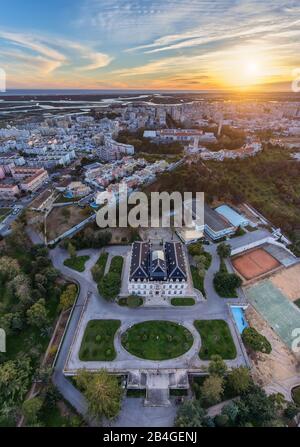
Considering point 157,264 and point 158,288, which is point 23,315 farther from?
point 157,264

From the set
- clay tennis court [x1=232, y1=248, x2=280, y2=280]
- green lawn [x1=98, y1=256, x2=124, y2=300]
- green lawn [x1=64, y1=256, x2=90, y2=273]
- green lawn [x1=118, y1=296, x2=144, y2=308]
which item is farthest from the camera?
clay tennis court [x1=232, y1=248, x2=280, y2=280]

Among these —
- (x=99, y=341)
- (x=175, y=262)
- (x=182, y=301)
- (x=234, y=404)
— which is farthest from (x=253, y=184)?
(x=99, y=341)

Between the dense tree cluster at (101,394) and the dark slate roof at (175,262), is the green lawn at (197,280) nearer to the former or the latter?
the dark slate roof at (175,262)

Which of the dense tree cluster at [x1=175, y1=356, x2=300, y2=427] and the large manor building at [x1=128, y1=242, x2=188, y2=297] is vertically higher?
the large manor building at [x1=128, y1=242, x2=188, y2=297]

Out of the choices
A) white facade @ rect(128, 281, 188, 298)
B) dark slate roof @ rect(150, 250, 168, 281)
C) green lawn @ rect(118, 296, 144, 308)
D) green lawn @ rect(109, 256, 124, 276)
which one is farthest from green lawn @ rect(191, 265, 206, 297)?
green lawn @ rect(109, 256, 124, 276)

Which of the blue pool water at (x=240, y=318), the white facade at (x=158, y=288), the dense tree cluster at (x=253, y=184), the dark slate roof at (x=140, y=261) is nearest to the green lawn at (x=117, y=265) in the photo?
the dark slate roof at (x=140, y=261)

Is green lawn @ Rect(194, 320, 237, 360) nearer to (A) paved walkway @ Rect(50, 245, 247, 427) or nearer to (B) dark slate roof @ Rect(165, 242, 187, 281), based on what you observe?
(A) paved walkway @ Rect(50, 245, 247, 427)
